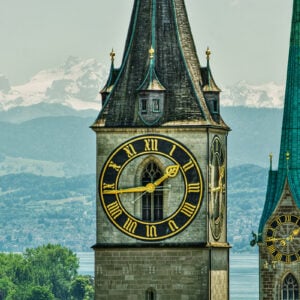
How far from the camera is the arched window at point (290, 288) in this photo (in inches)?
4971

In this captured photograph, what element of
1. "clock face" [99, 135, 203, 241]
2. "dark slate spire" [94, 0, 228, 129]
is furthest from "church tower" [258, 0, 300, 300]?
"clock face" [99, 135, 203, 241]

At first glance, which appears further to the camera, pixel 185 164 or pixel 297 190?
pixel 297 190

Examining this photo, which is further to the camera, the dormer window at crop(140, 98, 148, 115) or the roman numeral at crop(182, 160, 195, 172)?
the dormer window at crop(140, 98, 148, 115)

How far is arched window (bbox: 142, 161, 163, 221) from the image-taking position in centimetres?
7700

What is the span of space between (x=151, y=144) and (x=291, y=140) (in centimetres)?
5208

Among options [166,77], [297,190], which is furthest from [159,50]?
[297,190]

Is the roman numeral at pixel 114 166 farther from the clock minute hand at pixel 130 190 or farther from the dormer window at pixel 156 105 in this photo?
the dormer window at pixel 156 105

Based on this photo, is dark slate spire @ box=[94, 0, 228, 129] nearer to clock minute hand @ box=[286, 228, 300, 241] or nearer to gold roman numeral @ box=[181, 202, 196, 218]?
gold roman numeral @ box=[181, 202, 196, 218]

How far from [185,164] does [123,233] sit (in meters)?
3.07

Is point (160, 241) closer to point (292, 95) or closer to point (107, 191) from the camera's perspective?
point (107, 191)

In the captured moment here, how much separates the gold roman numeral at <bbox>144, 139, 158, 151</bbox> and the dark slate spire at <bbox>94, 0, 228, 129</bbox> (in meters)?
0.56

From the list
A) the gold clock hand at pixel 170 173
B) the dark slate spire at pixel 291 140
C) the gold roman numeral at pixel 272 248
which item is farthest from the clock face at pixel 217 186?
the gold roman numeral at pixel 272 248

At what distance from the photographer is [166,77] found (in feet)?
256

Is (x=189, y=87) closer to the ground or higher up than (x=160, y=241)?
higher up
